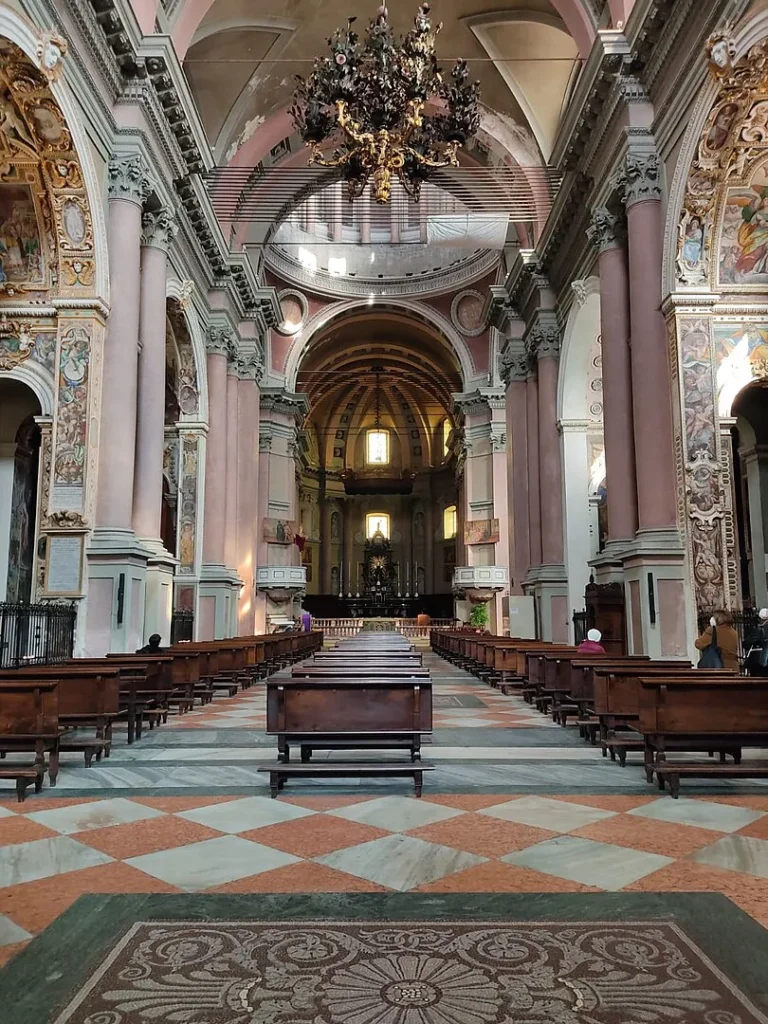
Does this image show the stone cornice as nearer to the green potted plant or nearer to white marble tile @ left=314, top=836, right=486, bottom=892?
the green potted plant

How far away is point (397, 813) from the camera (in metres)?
4.67

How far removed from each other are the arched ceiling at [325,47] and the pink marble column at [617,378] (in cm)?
613

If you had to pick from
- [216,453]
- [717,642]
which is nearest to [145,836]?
[717,642]

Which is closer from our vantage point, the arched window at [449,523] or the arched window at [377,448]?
the arched window at [449,523]

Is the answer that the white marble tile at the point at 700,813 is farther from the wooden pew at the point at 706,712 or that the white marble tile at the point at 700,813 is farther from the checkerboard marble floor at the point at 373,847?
the wooden pew at the point at 706,712

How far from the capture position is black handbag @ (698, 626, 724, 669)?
8.02 meters

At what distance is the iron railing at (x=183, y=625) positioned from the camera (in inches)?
730

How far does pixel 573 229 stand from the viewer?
17141mm

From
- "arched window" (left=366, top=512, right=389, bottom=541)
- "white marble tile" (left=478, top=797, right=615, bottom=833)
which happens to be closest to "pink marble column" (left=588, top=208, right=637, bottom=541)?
"white marble tile" (left=478, top=797, right=615, bottom=833)

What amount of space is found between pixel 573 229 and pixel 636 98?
4482 millimetres

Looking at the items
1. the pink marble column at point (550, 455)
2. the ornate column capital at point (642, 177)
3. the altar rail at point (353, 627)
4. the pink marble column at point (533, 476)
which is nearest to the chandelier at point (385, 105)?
the ornate column capital at point (642, 177)

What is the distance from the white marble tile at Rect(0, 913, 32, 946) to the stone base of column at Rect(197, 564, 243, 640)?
54.3 ft

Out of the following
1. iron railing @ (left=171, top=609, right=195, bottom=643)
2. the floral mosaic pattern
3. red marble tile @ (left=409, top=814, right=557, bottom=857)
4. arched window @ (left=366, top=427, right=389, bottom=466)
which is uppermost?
arched window @ (left=366, top=427, right=389, bottom=466)

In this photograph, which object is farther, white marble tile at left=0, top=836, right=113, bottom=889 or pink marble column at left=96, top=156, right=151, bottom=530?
pink marble column at left=96, top=156, right=151, bottom=530
